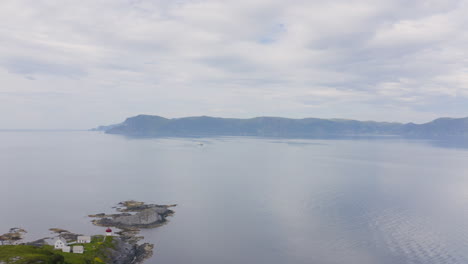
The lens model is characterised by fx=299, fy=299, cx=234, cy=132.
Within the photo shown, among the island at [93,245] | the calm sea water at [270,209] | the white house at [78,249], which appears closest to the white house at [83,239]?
the island at [93,245]

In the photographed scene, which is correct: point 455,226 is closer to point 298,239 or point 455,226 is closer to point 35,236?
point 298,239

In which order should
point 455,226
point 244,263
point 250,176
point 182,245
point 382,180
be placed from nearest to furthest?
point 244,263 < point 182,245 < point 455,226 < point 382,180 < point 250,176

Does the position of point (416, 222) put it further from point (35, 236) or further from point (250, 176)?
point (35, 236)

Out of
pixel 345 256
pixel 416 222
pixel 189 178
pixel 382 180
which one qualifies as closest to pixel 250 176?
pixel 189 178

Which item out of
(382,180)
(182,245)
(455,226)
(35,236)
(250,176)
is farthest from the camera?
(250,176)

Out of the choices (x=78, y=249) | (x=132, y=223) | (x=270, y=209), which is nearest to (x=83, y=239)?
(x=78, y=249)

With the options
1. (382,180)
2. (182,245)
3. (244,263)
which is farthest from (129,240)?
(382,180)

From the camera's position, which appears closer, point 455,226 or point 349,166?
point 455,226
